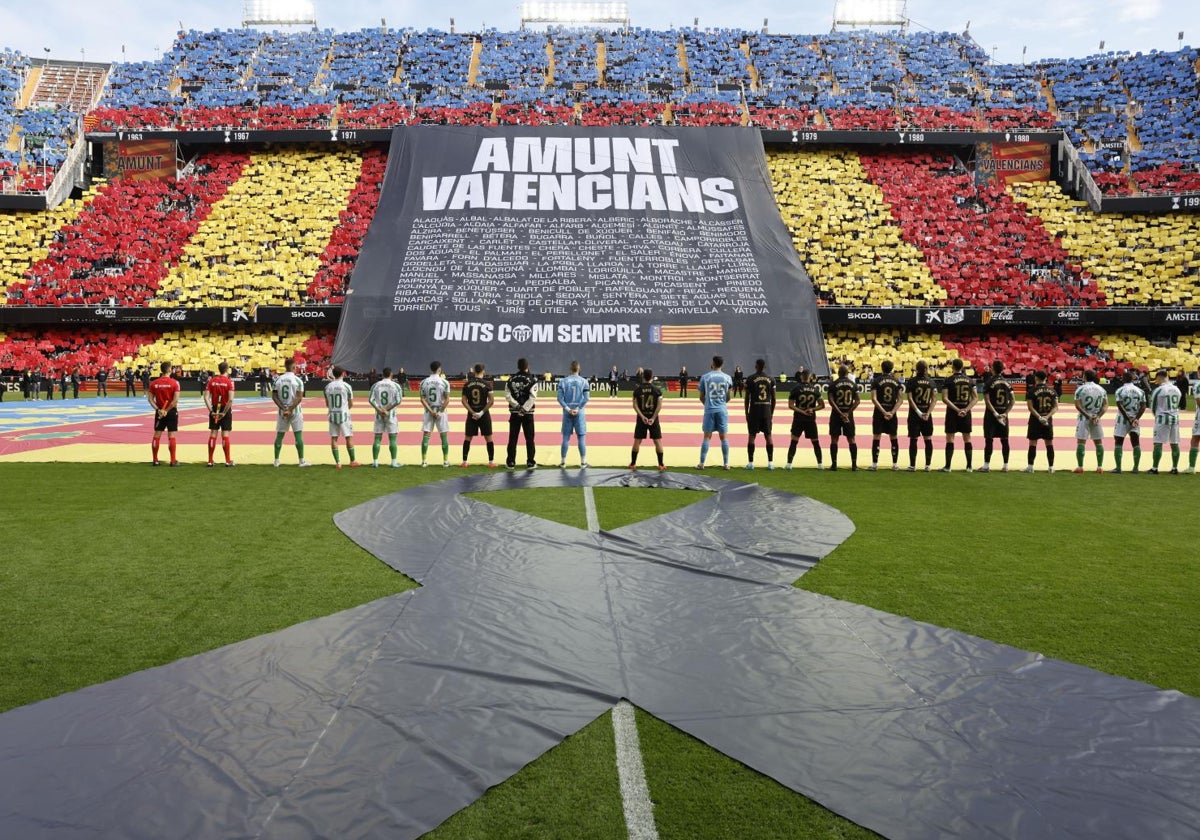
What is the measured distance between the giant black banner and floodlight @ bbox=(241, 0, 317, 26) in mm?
35841

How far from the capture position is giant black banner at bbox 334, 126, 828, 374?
35938 millimetres

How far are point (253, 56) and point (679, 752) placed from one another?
65.2 meters

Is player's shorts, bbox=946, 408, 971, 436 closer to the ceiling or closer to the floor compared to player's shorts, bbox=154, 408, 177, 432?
closer to the floor

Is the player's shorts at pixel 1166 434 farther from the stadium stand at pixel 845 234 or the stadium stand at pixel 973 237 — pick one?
the stadium stand at pixel 973 237

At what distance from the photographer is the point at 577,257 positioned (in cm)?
3881

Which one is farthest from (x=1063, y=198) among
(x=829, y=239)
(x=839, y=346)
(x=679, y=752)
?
(x=679, y=752)

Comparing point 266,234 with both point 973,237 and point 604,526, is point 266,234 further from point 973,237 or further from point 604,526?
point 604,526

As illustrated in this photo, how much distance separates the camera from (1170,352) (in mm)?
36594

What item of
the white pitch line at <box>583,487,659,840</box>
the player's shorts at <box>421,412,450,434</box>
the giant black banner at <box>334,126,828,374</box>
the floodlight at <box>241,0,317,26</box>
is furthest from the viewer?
the floodlight at <box>241,0,317,26</box>

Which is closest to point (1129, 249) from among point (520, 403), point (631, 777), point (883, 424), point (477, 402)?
point (883, 424)

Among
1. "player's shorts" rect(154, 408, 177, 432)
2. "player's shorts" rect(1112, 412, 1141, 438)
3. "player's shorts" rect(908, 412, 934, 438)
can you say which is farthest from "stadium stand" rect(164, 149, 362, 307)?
"player's shorts" rect(1112, 412, 1141, 438)

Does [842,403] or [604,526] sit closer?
[604,526]

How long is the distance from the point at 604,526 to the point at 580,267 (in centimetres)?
3076

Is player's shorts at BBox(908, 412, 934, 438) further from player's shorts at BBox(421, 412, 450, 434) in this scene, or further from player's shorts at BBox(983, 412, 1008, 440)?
player's shorts at BBox(421, 412, 450, 434)
